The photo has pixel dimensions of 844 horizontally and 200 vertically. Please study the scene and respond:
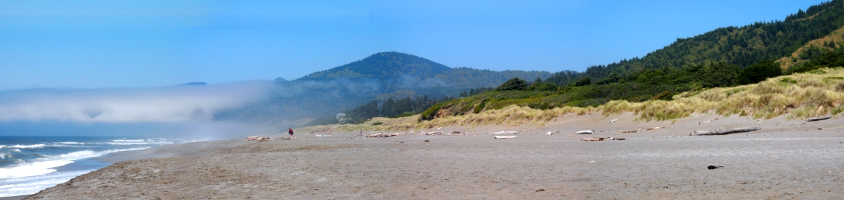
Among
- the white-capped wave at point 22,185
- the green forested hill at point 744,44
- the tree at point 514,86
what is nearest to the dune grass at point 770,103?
the white-capped wave at point 22,185

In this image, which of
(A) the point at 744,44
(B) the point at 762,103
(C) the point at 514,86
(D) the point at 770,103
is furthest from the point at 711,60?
(D) the point at 770,103

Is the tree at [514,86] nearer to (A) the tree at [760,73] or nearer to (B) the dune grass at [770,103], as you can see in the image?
(A) the tree at [760,73]

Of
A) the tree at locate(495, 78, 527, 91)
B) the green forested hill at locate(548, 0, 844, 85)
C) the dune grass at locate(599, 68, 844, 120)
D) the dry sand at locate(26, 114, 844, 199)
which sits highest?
the green forested hill at locate(548, 0, 844, 85)

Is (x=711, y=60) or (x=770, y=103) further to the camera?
(x=711, y=60)

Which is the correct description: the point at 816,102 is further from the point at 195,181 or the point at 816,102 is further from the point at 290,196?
the point at 195,181

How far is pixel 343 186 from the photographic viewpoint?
6.98 metres

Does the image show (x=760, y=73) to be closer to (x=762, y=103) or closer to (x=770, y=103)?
(x=762, y=103)

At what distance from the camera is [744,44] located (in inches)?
4599

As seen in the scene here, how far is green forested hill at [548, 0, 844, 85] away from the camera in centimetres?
10294

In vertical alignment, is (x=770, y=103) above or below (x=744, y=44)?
below

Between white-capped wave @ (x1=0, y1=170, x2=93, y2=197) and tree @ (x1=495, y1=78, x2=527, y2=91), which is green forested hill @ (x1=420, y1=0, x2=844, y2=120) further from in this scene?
white-capped wave @ (x1=0, y1=170, x2=93, y2=197)

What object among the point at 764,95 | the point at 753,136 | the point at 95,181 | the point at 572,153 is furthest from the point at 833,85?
the point at 95,181

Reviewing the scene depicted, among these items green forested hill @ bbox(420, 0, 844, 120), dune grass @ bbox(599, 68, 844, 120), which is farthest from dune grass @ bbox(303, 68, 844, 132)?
green forested hill @ bbox(420, 0, 844, 120)

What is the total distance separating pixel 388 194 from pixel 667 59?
12589 cm
